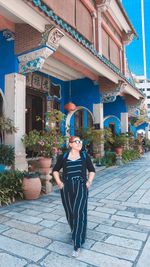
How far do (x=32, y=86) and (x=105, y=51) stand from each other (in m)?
4.95

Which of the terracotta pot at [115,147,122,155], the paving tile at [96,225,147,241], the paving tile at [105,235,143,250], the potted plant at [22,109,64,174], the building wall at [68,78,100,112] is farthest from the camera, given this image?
the terracotta pot at [115,147,122,155]

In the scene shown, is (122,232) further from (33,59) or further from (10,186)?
(33,59)

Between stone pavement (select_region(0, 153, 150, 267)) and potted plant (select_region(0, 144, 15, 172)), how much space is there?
99 cm

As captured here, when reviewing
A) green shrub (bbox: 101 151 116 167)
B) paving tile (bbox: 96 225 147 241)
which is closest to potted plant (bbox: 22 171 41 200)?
paving tile (bbox: 96 225 147 241)

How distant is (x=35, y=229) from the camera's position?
358 centimetres

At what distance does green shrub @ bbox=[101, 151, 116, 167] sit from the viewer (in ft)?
34.4

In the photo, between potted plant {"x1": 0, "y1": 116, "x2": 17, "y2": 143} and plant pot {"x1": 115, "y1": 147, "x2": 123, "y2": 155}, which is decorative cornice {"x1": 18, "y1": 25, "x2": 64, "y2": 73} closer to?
potted plant {"x1": 0, "y1": 116, "x2": 17, "y2": 143}

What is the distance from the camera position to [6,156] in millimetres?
5383

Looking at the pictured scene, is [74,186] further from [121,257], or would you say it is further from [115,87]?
[115,87]

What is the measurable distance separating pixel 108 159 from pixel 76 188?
8065mm

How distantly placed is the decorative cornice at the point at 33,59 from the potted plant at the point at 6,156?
1.89 m

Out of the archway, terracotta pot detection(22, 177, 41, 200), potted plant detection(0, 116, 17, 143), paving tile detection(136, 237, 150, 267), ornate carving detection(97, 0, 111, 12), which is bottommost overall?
paving tile detection(136, 237, 150, 267)

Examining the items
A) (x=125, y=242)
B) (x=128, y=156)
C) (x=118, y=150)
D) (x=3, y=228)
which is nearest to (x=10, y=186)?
(x=3, y=228)

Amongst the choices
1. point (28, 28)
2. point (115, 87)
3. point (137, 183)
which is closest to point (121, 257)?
point (137, 183)
